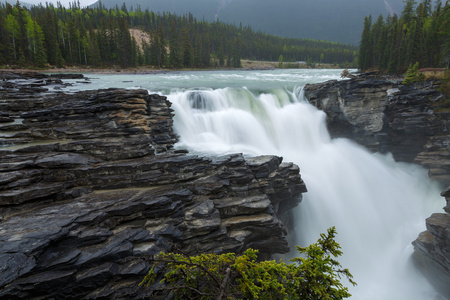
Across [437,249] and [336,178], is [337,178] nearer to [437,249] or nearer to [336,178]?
[336,178]

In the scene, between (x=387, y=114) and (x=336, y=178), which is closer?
(x=336, y=178)

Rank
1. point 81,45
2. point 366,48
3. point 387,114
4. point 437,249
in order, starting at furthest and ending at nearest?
point 81,45, point 366,48, point 387,114, point 437,249

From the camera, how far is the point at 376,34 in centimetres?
6022

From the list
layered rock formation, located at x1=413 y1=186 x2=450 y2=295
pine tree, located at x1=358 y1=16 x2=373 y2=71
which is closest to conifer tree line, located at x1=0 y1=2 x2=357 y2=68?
pine tree, located at x1=358 y1=16 x2=373 y2=71

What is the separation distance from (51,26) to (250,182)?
266ft

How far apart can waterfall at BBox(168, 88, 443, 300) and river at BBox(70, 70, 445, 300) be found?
0.06 m

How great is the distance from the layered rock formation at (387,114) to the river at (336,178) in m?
1.18

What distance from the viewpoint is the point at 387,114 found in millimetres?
23344

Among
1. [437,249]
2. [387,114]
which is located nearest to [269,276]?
[437,249]

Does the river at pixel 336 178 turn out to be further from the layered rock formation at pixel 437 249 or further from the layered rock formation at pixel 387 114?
the layered rock formation at pixel 387 114

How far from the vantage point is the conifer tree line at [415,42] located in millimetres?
38250

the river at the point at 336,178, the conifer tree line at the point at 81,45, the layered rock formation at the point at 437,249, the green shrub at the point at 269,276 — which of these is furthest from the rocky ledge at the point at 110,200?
the conifer tree line at the point at 81,45

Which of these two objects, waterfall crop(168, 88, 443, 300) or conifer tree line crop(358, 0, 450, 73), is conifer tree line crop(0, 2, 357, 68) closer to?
A: waterfall crop(168, 88, 443, 300)

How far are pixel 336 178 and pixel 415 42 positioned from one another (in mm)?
41838
